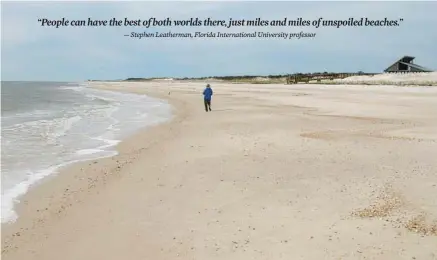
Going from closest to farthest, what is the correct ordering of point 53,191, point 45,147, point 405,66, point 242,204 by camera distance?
point 242,204 < point 53,191 < point 45,147 < point 405,66

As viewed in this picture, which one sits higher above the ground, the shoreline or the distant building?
the distant building

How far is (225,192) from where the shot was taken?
301 inches

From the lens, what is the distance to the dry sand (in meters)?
5.36

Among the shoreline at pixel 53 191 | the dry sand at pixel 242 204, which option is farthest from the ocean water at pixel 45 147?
the dry sand at pixel 242 204

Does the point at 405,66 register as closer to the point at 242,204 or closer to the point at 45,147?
the point at 45,147

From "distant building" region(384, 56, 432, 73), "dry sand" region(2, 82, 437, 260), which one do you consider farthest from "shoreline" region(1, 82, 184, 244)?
"distant building" region(384, 56, 432, 73)

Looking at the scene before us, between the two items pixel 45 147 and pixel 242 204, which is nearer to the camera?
pixel 242 204

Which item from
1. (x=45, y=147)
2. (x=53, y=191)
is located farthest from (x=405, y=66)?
(x=53, y=191)

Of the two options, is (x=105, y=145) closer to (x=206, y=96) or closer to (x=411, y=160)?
(x=411, y=160)

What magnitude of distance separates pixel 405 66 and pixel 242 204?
213ft

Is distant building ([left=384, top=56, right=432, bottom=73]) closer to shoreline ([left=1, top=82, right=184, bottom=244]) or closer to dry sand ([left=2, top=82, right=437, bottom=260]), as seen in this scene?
dry sand ([left=2, top=82, right=437, bottom=260])

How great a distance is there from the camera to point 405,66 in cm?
6512

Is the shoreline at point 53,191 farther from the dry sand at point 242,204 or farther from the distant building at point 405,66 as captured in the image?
the distant building at point 405,66

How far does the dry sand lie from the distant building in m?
56.2
